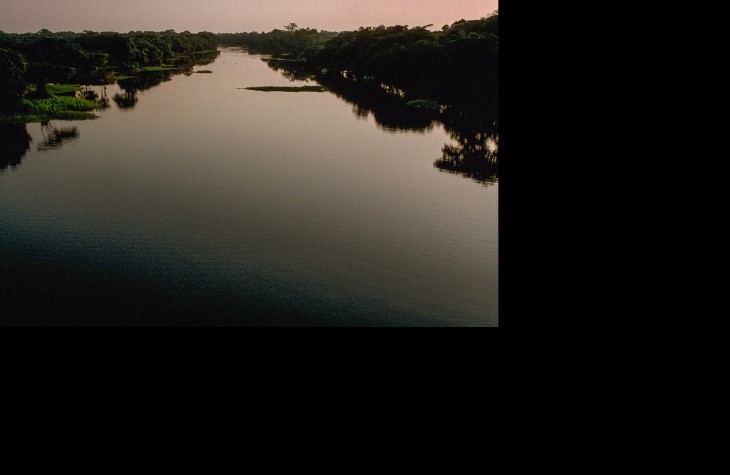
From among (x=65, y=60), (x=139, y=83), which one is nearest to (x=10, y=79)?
(x=65, y=60)

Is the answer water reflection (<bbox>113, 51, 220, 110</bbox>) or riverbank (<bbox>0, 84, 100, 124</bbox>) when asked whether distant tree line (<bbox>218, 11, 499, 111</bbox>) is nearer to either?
water reflection (<bbox>113, 51, 220, 110</bbox>)

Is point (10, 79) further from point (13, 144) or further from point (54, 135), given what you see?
point (13, 144)

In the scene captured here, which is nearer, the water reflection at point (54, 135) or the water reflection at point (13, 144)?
the water reflection at point (13, 144)

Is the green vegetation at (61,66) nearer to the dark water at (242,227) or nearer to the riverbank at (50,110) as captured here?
the riverbank at (50,110)

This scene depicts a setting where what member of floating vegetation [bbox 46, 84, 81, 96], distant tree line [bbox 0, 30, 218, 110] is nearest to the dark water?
distant tree line [bbox 0, 30, 218, 110]

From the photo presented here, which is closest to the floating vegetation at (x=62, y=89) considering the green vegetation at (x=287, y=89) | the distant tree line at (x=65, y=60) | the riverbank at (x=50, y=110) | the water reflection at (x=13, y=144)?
the distant tree line at (x=65, y=60)
